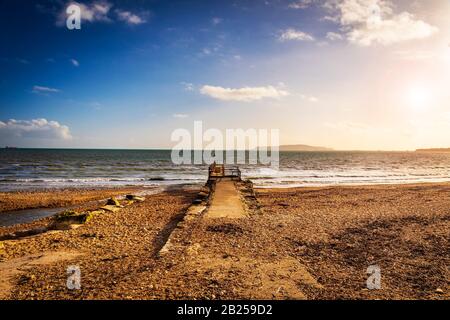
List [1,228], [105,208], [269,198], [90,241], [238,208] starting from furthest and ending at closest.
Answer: [269,198] < [105,208] < [238,208] < [1,228] < [90,241]

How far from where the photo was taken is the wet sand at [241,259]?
19.6 ft

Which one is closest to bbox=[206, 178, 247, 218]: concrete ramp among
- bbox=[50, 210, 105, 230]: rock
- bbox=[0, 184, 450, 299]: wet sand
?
bbox=[0, 184, 450, 299]: wet sand

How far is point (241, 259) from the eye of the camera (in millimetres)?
7730

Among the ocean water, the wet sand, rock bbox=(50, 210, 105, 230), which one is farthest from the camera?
the ocean water

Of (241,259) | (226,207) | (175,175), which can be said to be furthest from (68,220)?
(175,175)

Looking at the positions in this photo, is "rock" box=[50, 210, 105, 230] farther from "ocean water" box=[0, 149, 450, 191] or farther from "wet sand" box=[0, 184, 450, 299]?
"ocean water" box=[0, 149, 450, 191]

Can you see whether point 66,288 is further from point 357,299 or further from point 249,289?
point 357,299

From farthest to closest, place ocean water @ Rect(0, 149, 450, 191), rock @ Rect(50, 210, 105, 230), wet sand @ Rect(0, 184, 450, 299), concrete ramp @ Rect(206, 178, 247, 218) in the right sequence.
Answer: ocean water @ Rect(0, 149, 450, 191), concrete ramp @ Rect(206, 178, 247, 218), rock @ Rect(50, 210, 105, 230), wet sand @ Rect(0, 184, 450, 299)

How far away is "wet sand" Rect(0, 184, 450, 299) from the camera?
19.6 feet

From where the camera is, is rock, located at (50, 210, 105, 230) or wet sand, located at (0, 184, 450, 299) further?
rock, located at (50, 210, 105, 230)

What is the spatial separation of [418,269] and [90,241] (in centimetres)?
932

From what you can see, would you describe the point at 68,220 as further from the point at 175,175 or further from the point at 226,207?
the point at 175,175
